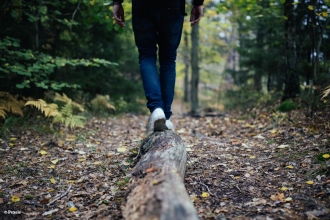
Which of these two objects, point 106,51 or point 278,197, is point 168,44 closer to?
point 278,197

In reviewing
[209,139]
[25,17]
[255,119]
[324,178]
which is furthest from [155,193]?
[25,17]

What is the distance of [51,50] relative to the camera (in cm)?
584

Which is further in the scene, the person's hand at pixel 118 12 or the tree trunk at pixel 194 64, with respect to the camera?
the tree trunk at pixel 194 64

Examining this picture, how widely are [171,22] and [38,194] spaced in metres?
2.14

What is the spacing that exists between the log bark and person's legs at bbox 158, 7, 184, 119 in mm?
810

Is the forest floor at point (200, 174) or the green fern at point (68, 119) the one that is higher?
the green fern at point (68, 119)

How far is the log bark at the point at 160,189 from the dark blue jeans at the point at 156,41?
657 mm

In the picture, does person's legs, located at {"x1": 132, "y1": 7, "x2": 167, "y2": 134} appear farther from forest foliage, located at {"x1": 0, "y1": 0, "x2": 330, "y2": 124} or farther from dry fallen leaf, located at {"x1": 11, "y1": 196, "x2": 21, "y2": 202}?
forest foliage, located at {"x1": 0, "y1": 0, "x2": 330, "y2": 124}

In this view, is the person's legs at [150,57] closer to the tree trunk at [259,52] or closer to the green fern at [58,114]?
the green fern at [58,114]

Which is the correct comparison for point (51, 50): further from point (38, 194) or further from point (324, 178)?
point (324, 178)

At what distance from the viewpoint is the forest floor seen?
1.96 metres

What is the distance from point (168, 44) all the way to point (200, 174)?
1466 millimetres

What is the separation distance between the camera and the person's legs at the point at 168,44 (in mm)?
2736

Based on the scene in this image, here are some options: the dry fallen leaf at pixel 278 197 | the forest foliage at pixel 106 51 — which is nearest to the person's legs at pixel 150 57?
the dry fallen leaf at pixel 278 197
